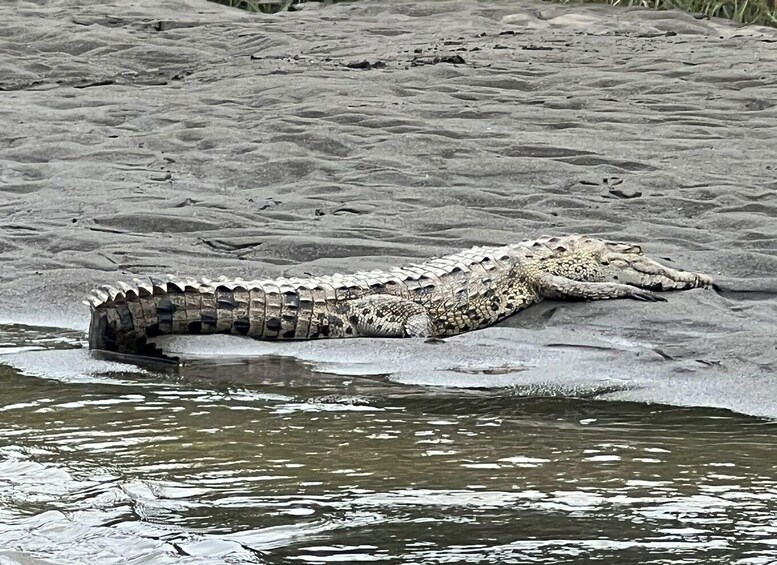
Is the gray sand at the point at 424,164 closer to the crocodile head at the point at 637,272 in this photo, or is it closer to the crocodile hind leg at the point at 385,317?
the crocodile head at the point at 637,272

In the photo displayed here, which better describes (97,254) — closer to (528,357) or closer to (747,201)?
(528,357)

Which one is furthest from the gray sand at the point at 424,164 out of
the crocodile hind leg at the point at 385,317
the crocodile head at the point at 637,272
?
the crocodile hind leg at the point at 385,317

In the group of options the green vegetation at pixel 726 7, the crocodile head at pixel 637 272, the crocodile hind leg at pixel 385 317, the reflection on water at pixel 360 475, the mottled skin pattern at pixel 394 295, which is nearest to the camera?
the reflection on water at pixel 360 475

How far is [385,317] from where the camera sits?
645 centimetres

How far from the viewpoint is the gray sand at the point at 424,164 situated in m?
6.06

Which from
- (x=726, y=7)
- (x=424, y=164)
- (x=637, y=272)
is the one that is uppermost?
(x=726, y=7)

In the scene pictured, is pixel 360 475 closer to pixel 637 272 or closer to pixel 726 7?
pixel 637 272

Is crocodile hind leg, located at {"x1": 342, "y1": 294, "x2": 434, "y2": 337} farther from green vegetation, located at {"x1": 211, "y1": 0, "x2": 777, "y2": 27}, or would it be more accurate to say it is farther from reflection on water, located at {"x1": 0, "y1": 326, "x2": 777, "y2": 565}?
green vegetation, located at {"x1": 211, "y1": 0, "x2": 777, "y2": 27}

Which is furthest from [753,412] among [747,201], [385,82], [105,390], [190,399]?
[385,82]

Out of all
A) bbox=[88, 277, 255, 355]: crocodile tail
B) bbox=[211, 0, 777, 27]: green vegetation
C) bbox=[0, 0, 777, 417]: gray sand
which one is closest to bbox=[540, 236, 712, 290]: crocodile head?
bbox=[0, 0, 777, 417]: gray sand

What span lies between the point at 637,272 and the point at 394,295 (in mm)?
1216

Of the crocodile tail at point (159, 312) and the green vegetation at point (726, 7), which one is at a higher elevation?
the green vegetation at point (726, 7)

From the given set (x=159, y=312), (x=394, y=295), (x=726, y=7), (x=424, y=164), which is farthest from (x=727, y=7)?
(x=159, y=312)

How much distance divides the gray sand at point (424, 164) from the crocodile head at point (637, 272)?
0.11 meters
